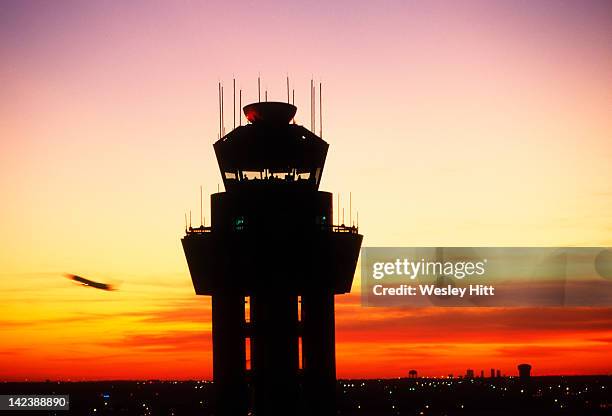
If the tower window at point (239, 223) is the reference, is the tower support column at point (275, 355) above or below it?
below

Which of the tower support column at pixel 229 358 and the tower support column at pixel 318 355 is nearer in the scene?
the tower support column at pixel 229 358

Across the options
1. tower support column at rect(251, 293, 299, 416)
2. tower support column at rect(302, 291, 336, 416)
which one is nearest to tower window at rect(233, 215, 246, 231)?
tower support column at rect(251, 293, 299, 416)

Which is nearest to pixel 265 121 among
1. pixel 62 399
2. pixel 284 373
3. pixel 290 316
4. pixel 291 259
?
pixel 291 259

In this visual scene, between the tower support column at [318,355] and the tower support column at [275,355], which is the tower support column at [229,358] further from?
the tower support column at [318,355]

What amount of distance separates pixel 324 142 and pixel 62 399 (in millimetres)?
37809

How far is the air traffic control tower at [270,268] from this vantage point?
5772cm

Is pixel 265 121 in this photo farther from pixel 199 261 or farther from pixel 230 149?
pixel 199 261

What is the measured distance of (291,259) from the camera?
58.2 m

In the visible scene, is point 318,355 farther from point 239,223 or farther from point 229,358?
point 239,223

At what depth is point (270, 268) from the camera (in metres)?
57.8

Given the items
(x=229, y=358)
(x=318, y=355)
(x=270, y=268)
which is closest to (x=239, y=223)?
(x=270, y=268)

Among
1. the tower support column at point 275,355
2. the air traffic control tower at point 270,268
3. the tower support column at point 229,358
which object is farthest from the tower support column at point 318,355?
the tower support column at point 229,358

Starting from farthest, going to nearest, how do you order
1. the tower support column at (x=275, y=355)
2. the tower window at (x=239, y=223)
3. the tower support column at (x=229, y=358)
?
1. the tower window at (x=239, y=223)
2. the tower support column at (x=229, y=358)
3. the tower support column at (x=275, y=355)

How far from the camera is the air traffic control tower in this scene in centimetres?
5772
